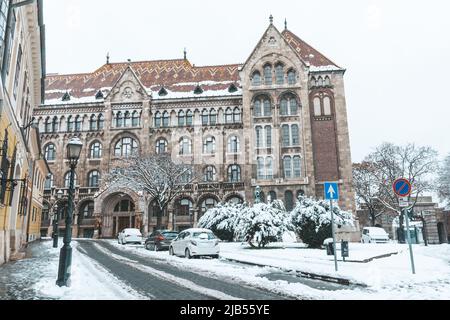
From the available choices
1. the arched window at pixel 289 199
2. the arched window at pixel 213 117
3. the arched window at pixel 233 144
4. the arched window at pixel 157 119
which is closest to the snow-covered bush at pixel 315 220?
the arched window at pixel 289 199

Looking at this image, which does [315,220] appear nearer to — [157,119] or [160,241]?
[160,241]

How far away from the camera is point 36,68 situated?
738 inches

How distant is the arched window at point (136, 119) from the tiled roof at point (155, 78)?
13.4ft

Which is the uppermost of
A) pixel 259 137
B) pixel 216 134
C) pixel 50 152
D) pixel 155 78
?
pixel 155 78

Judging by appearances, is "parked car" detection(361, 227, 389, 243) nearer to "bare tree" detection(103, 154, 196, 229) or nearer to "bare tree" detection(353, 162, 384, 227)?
"bare tree" detection(103, 154, 196, 229)

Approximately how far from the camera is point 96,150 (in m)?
46.9

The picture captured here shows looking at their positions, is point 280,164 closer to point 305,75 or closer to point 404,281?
point 305,75

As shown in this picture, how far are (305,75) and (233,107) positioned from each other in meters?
9.65

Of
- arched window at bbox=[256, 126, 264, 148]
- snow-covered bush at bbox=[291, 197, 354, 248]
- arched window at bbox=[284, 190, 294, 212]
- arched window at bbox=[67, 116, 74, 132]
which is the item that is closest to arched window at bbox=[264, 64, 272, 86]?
arched window at bbox=[256, 126, 264, 148]

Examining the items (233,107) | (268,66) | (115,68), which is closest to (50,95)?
(115,68)

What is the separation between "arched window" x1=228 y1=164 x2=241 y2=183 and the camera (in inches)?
1713

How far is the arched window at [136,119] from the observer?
46.5m

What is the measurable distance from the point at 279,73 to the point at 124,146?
21.8 metres

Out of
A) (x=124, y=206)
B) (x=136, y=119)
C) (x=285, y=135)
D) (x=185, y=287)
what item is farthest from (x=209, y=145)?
(x=185, y=287)
